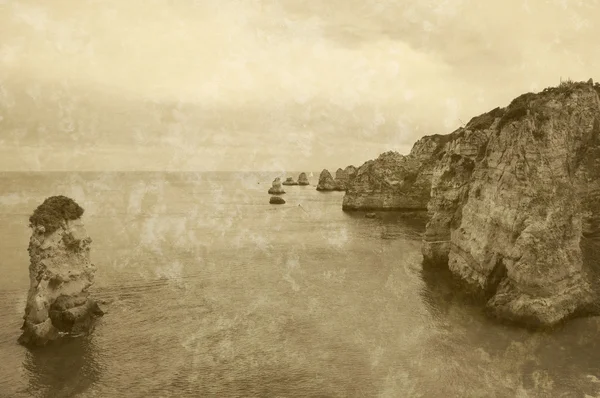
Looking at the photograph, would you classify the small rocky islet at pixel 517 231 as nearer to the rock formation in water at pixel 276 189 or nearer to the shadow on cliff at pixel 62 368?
the shadow on cliff at pixel 62 368

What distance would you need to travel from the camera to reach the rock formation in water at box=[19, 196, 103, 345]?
36219 millimetres

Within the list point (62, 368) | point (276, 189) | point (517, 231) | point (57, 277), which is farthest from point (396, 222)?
point (276, 189)

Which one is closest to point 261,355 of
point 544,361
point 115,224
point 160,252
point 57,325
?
point 57,325

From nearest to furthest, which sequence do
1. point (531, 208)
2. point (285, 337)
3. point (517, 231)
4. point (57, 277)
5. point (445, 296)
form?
point (285, 337)
point (57, 277)
point (531, 208)
point (517, 231)
point (445, 296)

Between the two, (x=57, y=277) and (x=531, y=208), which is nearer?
(x=57, y=277)

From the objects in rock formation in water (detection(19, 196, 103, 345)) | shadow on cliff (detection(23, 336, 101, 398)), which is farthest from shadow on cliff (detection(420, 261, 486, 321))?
rock formation in water (detection(19, 196, 103, 345))

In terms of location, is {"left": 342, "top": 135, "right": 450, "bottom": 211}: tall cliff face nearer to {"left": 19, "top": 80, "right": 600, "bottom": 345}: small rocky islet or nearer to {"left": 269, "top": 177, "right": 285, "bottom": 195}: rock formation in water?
{"left": 269, "top": 177, "right": 285, "bottom": 195}: rock formation in water

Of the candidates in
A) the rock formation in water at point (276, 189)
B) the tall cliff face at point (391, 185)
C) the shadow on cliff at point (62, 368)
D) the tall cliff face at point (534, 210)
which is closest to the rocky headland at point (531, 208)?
the tall cliff face at point (534, 210)

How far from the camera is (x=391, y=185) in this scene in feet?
397

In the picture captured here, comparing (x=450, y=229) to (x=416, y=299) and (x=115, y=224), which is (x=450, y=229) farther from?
(x=115, y=224)

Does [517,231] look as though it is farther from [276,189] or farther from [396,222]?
[276,189]

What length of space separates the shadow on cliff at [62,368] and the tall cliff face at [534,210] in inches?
1345

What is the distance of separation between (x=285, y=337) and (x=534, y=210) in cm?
2504

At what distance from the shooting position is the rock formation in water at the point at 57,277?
119ft
